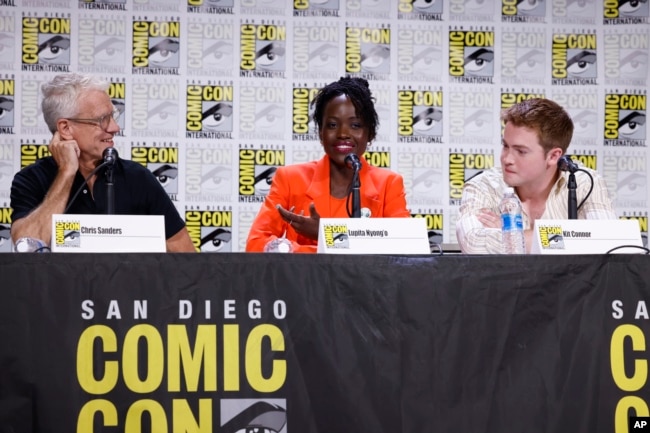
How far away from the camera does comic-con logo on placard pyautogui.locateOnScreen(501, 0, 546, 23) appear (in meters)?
4.81

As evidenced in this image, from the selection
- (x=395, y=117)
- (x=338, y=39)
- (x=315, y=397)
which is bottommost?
(x=315, y=397)

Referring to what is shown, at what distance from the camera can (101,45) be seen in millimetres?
4598

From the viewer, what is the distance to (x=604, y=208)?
3.21m

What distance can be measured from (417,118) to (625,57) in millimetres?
1171

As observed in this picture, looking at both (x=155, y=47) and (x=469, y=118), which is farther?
(x=469, y=118)

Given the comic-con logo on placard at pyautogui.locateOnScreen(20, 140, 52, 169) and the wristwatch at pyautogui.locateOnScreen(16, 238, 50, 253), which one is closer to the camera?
the wristwatch at pyautogui.locateOnScreen(16, 238, 50, 253)

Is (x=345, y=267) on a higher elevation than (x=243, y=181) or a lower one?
lower

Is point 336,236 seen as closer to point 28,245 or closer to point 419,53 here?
point 28,245

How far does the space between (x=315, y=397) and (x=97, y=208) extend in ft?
4.76

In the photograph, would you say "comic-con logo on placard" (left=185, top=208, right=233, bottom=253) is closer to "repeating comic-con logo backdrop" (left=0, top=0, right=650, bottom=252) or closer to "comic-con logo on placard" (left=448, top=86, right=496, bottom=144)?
"repeating comic-con logo backdrop" (left=0, top=0, right=650, bottom=252)

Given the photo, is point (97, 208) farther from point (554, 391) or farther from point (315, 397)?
point (554, 391)

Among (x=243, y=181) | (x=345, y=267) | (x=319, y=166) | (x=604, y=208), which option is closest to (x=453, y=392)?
(x=345, y=267)

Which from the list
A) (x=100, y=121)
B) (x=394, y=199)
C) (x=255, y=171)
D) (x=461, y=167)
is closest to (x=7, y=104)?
(x=255, y=171)

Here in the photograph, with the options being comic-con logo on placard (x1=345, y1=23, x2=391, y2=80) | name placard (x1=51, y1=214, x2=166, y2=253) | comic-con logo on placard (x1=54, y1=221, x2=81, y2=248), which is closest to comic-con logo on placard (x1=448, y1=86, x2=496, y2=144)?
comic-con logo on placard (x1=345, y1=23, x2=391, y2=80)
